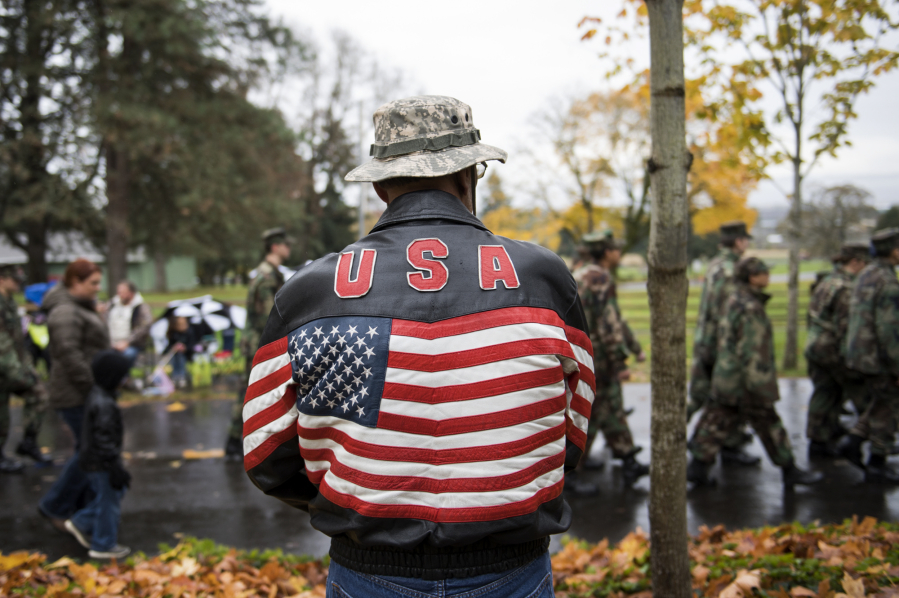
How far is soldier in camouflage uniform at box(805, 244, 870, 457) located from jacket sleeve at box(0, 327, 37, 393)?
8.35 m

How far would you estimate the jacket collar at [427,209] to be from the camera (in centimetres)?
187

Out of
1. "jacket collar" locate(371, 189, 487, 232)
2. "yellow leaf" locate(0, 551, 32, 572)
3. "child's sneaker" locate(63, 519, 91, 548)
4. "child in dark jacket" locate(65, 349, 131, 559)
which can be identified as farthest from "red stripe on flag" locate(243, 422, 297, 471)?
"child's sneaker" locate(63, 519, 91, 548)

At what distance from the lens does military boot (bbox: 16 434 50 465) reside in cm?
732

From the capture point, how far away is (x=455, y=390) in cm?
168

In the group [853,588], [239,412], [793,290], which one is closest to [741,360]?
→ [853,588]

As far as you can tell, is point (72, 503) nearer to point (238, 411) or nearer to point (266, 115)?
point (238, 411)

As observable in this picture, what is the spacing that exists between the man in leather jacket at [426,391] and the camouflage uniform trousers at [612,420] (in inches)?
178

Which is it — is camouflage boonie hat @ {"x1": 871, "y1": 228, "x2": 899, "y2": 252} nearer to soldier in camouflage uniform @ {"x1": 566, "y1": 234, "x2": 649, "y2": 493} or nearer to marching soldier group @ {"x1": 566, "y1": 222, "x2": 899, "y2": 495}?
marching soldier group @ {"x1": 566, "y1": 222, "x2": 899, "y2": 495}

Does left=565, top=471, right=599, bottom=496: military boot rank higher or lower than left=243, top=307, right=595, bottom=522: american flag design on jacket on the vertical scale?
lower

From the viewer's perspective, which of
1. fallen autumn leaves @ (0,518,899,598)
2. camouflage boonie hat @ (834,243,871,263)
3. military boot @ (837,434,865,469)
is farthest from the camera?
camouflage boonie hat @ (834,243,871,263)

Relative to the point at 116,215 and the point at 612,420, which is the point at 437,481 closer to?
the point at 612,420

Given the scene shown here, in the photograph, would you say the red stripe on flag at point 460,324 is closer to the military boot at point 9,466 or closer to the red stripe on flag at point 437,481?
the red stripe on flag at point 437,481

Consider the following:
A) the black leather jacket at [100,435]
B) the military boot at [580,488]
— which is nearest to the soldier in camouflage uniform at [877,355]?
the military boot at [580,488]

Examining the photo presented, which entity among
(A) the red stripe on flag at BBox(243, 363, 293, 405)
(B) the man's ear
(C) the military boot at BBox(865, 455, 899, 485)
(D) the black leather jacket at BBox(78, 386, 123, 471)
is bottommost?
(C) the military boot at BBox(865, 455, 899, 485)
